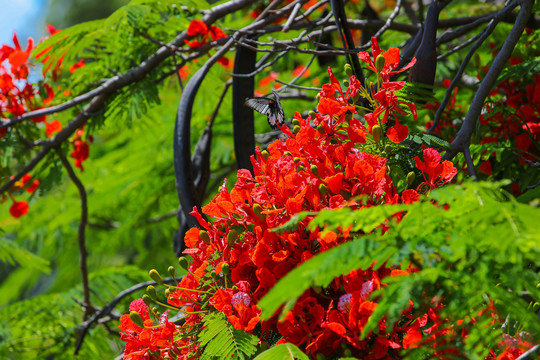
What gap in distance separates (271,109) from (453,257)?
29.2 inches

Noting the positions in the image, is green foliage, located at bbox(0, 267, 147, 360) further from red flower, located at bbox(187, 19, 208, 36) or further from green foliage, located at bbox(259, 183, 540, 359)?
green foliage, located at bbox(259, 183, 540, 359)

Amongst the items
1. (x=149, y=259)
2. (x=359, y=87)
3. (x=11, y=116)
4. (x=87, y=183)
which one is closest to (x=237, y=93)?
(x=359, y=87)

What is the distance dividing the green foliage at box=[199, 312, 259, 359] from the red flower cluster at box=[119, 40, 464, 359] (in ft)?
0.07

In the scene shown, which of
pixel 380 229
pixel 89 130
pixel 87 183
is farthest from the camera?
pixel 87 183

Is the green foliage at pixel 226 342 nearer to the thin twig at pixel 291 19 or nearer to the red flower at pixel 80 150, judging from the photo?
the thin twig at pixel 291 19

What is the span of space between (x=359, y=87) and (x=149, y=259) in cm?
459

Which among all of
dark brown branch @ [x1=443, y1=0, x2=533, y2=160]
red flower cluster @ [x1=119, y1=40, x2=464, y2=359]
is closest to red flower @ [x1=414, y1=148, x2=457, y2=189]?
red flower cluster @ [x1=119, y1=40, x2=464, y2=359]

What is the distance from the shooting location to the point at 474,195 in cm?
80

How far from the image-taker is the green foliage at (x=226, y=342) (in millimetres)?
1021

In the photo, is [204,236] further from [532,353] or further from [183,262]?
[532,353]

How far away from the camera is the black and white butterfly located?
1324 mm

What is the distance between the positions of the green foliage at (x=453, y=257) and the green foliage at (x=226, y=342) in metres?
0.28

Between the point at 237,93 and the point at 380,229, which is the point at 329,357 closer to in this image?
the point at 380,229

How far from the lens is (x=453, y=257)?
728 mm
